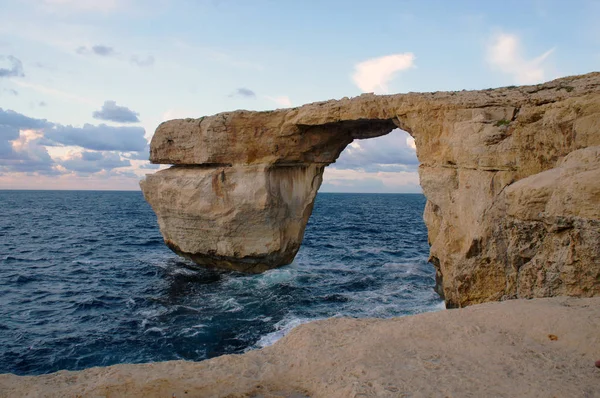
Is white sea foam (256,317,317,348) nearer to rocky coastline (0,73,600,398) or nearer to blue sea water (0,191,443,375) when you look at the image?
blue sea water (0,191,443,375)

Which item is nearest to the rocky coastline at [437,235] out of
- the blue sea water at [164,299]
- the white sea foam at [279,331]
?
the blue sea water at [164,299]

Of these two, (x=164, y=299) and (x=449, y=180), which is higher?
(x=449, y=180)

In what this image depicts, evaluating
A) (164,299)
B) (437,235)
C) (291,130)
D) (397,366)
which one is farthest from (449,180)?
(164,299)

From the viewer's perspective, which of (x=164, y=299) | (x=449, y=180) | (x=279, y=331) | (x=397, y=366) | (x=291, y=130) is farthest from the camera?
(x=291, y=130)

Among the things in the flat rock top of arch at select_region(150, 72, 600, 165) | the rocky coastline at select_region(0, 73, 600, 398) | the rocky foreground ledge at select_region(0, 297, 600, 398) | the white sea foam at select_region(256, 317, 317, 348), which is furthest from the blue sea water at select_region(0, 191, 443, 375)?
the rocky foreground ledge at select_region(0, 297, 600, 398)

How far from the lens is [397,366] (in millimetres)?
5215

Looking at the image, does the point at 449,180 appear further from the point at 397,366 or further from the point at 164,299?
the point at 164,299

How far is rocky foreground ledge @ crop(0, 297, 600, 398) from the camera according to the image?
15.7 feet

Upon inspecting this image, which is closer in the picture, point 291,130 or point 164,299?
point 164,299

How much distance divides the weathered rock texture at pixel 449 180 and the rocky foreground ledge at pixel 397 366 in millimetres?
2204

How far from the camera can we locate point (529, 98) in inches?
435

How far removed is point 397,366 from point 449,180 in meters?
8.04

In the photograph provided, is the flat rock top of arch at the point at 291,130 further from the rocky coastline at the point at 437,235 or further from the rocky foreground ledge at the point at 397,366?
the rocky foreground ledge at the point at 397,366

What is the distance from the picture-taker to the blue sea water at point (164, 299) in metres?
11.3
